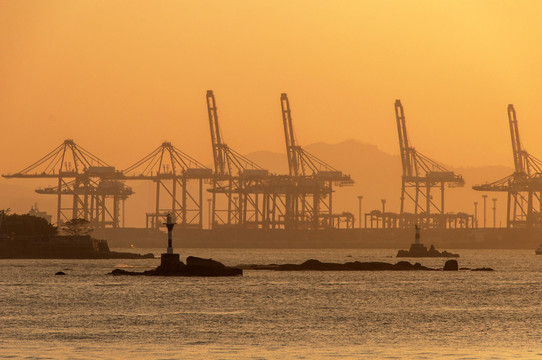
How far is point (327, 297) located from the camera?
250ft

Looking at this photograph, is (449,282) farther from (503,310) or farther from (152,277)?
(503,310)

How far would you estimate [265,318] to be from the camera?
59.0 m

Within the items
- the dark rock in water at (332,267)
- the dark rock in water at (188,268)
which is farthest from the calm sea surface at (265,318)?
the dark rock in water at (332,267)

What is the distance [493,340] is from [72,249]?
375 ft

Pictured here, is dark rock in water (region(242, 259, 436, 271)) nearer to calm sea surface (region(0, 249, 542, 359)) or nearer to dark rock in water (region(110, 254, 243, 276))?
dark rock in water (region(110, 254, 243, 276))

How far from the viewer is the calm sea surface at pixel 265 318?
1758 inches

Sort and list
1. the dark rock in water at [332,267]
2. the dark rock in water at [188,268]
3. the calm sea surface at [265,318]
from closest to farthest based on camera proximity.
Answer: the calm sea surface at [265,318] → the dark rock in water at [188,268] → the dark rock in water at [332,267]

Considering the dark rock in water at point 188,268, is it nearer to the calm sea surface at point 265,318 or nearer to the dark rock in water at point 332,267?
the calm sea surface at point 265,318

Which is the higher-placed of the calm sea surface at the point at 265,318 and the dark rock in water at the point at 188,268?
the dark rock in water at the point at 188,268

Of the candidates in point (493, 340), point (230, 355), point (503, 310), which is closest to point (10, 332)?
point (230, 355)

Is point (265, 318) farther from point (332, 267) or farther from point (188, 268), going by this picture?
point (332, 267)

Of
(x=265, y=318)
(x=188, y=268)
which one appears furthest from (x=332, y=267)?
(x=265, y=318)

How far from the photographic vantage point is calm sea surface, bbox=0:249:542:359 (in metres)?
44.7

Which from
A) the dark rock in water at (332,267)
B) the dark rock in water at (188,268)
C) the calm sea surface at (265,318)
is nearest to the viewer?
the calm sea surface at (265,318)
